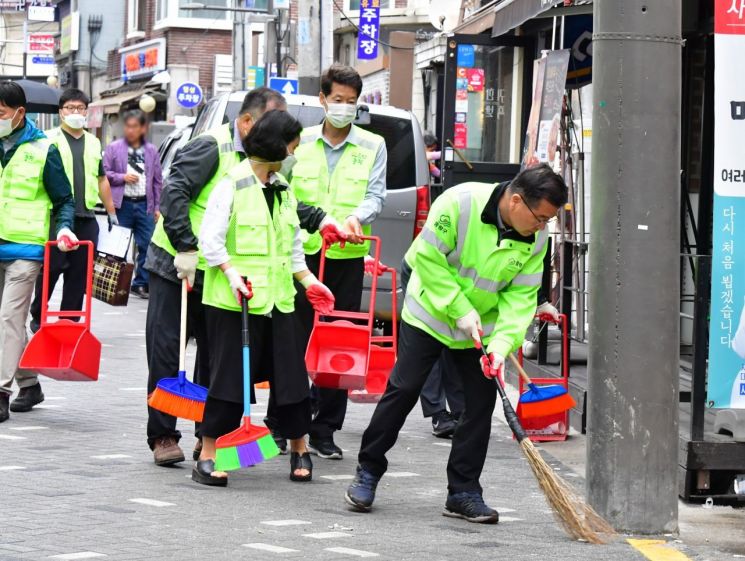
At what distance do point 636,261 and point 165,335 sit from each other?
2.52m

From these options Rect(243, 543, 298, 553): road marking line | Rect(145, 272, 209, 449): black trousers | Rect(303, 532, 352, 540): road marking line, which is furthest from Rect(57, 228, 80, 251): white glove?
Rect(243, 543, 298, 553): road marking line

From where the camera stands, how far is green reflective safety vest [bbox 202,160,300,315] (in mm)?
7184

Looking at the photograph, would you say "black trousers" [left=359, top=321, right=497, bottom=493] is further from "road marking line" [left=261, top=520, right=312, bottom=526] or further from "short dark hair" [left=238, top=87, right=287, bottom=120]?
"short dark hair" [left=238, top=87, right=287, bottom=120]

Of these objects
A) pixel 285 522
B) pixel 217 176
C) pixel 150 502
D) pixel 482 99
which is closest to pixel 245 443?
pixel 150 502

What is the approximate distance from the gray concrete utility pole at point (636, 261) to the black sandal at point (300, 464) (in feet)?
5.22

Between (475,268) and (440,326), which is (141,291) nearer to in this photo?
(440,326)

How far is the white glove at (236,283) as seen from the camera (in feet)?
23.1

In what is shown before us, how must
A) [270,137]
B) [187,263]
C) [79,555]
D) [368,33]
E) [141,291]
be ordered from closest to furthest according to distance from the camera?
[79,555]
[270,137]
[187,263]
[141,291]
[368,33]

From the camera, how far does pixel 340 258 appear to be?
8188 millimetres

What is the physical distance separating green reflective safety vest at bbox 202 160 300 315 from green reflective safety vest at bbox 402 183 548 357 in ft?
2.93

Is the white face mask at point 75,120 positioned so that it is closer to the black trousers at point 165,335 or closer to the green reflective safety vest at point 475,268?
the black trousers at point 165,335

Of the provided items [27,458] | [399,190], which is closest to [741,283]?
[27,458]

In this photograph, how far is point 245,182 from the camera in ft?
23.6

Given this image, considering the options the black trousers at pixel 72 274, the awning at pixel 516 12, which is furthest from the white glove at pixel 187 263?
the awning at pixel 516 12
